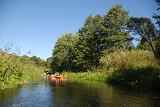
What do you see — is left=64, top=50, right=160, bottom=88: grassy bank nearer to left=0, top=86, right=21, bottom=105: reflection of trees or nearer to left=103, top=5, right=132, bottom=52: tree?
left=0, top=86, right=21, bottom=105: reflection of trees

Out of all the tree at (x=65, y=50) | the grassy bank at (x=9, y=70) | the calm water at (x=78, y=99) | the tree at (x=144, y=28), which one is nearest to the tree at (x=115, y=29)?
the tree at (x=144, y=28)

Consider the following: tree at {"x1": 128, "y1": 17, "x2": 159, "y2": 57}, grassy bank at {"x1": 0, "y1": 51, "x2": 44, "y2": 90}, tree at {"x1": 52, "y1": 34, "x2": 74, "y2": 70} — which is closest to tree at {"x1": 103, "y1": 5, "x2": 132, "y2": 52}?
tree at {"x1": 128, "y1": 17, "x2": 159, "y2": 57}

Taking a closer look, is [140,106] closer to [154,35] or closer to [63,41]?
[154,35]

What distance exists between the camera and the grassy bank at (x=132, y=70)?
3269cm

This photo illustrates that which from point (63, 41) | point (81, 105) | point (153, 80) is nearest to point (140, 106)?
point (81, 105)

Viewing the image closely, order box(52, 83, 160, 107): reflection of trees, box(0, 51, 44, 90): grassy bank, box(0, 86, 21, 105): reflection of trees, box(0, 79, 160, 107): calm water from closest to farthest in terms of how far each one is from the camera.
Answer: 1. box(0, 79, 160, 107): calm water
2. box(52, 83, 160, 107): reflection of trees
3. box(0, 86, 21, 105): reflection of trees
4. box(0, 51, 44, 90): grassy bank

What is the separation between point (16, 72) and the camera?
34.2m

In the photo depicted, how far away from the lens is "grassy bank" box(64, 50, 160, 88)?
1287 inches

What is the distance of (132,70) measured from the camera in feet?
123

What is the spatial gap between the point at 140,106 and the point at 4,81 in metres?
15.5

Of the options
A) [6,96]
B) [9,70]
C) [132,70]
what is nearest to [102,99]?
[6,96]

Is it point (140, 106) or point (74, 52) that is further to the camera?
point (74, 52)

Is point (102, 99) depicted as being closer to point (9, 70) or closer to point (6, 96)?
point (6, 96)

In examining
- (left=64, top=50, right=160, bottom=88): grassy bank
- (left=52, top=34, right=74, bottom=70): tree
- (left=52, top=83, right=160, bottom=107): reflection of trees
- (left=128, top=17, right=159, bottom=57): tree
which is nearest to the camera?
(left=52, top=83, right=160, bottom=107): reflection of trees
